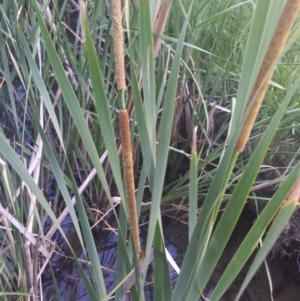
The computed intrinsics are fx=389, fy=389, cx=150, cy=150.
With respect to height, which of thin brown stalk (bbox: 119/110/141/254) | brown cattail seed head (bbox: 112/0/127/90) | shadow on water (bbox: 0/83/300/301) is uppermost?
brown cattail seed head (bbox: 112/0/127/90)

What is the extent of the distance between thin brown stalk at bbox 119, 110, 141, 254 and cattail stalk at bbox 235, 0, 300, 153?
0.12 meters

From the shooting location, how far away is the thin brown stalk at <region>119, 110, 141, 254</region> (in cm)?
40

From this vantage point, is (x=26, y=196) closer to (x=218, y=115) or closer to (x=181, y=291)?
(x=181, y=291)

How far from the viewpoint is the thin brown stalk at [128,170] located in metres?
0.40

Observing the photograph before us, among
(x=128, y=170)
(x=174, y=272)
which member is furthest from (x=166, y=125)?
(x=174, y=272)

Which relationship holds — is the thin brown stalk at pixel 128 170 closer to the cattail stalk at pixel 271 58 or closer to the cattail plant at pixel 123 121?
the cattail plant at pixel 123 121

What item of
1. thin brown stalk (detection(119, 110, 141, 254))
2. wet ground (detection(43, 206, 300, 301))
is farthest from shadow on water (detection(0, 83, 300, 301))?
thin brown stalk (detection(119, 110, 141, 254))

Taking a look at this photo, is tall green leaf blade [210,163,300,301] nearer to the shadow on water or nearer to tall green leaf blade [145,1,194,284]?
tall green leaf blade [145,1,194,284]

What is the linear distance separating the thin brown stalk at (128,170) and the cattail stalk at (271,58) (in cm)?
12

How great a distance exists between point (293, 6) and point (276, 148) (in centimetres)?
86

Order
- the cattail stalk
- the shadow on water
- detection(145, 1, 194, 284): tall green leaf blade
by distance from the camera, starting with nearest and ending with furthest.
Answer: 1. the cattail stalk
2. detection(145, 1, 194, 284): tall green leaf blade
3. the shadow on water

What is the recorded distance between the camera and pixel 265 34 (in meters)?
0.36

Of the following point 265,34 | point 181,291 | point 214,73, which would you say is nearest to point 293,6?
point 265,34

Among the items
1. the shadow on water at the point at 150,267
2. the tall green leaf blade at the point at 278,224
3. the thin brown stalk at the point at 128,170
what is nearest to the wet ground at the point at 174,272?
the shadow on water at the point at 150,267
